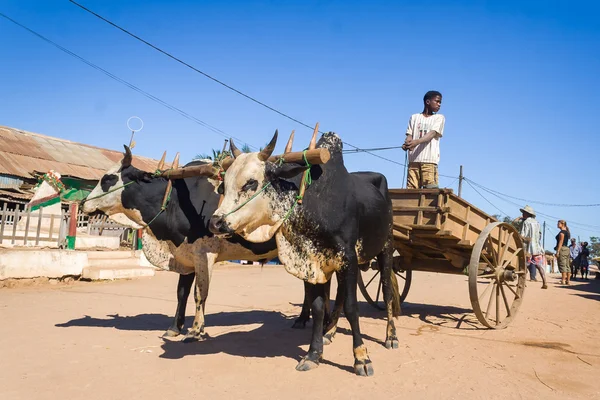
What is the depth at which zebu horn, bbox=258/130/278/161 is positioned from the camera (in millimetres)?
4414

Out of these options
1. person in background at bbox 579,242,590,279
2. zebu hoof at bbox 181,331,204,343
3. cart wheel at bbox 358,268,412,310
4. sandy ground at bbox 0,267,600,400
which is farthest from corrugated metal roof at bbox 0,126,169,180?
person in background at bbox 579,242,590,279

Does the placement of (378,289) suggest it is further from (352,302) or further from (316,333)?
(352,302)

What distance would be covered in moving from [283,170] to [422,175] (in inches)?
126

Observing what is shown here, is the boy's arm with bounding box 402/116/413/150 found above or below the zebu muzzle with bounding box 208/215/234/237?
above

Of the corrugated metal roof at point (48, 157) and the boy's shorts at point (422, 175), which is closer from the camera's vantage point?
the boy's shorts at point (422, 175)

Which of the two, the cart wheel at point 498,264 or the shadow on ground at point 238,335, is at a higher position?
the cart wheel at point 498,264

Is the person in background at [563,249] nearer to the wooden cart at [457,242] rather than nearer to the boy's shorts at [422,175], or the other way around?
the wooden cart at [457,242]

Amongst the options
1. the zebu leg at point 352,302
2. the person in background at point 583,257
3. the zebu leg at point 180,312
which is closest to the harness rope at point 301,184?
the zebu leg at point 352,302

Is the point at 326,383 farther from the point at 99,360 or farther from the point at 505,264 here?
the point at 505,264

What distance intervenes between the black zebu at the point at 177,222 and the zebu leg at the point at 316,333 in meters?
1.13

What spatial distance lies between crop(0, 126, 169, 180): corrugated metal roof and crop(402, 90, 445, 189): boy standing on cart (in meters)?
17.9

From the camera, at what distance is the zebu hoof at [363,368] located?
14.8 ft

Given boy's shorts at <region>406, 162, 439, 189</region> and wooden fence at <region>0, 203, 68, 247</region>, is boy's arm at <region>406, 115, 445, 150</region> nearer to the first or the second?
boy's shorts at <region>406, 162, 439, 189</region>

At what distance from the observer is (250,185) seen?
4.47 metres
